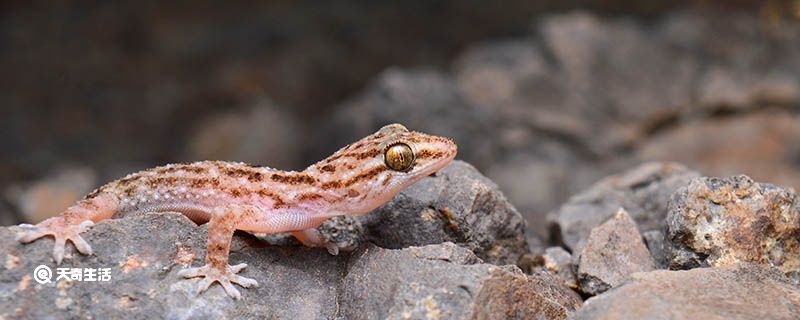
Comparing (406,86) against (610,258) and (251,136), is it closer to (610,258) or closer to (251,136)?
(251,136)

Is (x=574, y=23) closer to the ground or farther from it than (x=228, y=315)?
farther from it

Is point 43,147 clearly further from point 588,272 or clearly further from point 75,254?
point 588,272

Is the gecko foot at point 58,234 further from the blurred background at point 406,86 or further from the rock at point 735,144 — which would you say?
the rock at point 735,144

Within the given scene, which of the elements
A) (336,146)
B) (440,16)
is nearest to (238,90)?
(336,146)

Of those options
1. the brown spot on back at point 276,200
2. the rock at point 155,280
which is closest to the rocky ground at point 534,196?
the rock at point 155,280

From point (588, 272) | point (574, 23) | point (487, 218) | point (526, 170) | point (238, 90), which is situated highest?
point (238, 90)

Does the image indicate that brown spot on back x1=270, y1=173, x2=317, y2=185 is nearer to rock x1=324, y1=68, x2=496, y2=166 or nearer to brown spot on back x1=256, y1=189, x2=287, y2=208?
brown spot on back x1=256, y1=189, x2=287, y2=208

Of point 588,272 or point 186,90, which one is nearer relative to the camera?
point 588,272
